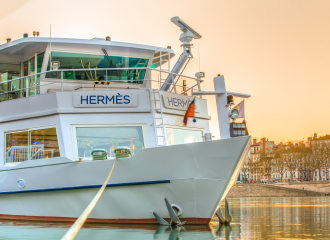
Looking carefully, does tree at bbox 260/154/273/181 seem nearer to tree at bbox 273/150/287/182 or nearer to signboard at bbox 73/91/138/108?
tree at bbox 273/150/287/182

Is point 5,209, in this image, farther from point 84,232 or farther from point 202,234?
point 202,234

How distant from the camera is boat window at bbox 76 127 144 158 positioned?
891cm

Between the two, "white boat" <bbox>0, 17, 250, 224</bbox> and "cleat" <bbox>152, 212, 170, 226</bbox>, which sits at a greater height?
"white boat" <bbox>0, 17, 250, 224</bbox>

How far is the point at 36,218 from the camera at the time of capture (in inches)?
371

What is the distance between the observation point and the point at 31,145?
9.66m

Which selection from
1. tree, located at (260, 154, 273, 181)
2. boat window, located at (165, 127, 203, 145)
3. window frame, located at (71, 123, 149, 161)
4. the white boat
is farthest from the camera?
tree, located at (260, 154, 273, 181)

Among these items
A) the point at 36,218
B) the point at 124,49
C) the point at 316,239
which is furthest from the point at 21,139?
the point at 316,239

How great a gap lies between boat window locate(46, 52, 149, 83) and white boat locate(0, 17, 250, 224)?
0.03m

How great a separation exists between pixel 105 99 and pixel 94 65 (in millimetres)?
1837

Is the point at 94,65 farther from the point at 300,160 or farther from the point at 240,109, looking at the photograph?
the point at 300,160

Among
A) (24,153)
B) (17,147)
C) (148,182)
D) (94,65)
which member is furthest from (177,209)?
(94,65)

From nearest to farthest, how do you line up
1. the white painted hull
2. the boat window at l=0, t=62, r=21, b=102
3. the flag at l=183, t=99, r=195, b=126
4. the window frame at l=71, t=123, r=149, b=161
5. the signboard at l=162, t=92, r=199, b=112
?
the white painted hull → the window frame at l=71, t=123, r=149, b=161 → the signboard at l=162, t=92, r=199, b=112 → the flag at l=183, t=99, r=195, b=126 → the boat window at l=0, t=62, r=21, b=102

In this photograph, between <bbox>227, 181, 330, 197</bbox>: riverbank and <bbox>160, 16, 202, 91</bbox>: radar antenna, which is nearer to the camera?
<bbox>160, 16, 202, 91</bbox>: radar antenna

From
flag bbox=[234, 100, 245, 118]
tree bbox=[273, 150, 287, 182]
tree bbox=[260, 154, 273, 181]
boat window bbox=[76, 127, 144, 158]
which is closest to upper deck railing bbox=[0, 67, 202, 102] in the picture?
boat window bbox=[76, 127, 144, 158]
